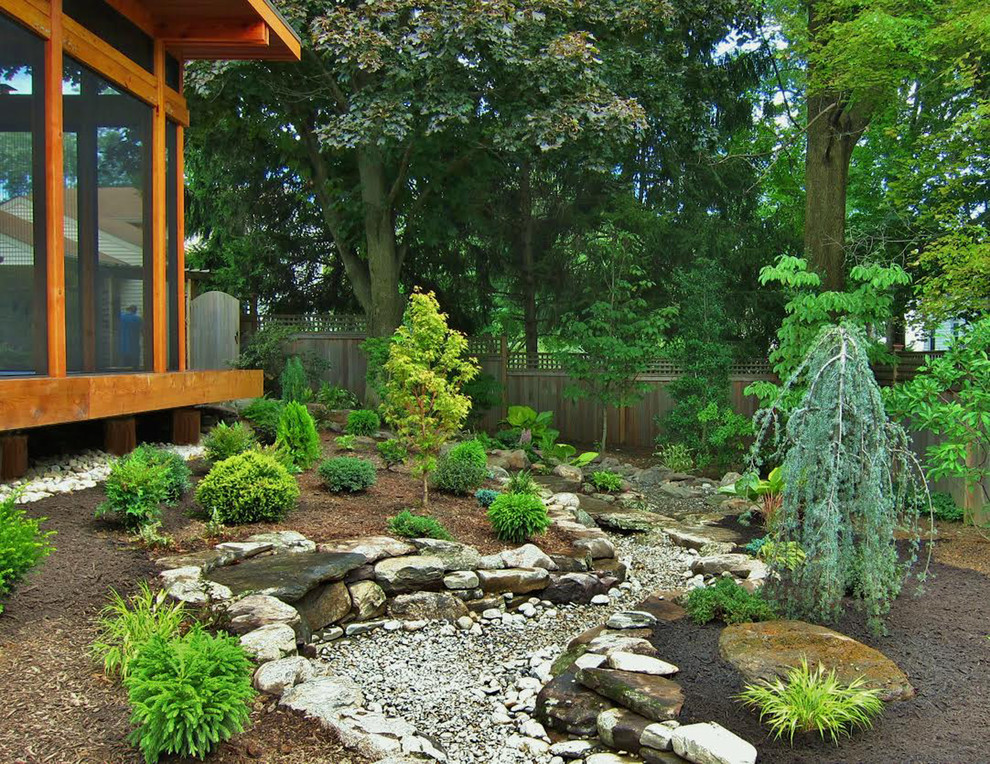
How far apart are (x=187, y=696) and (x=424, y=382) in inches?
157

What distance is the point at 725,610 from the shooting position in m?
4.50

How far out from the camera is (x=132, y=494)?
5016 mm

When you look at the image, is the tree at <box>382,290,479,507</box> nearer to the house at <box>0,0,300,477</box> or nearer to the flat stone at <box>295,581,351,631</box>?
the flat stone at <box>295,581,351,631</box>

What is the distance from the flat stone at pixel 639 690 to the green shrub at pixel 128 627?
206cm

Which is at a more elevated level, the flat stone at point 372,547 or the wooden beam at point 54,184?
the wooden beam at point 54,184

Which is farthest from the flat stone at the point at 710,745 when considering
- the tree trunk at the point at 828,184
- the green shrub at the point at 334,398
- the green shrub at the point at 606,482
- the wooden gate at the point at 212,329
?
the wooden gate at the point at 212,329

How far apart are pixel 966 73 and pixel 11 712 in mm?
9840

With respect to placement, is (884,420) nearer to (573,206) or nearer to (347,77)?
(347,77)

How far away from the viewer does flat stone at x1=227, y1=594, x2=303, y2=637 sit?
4.27 metres

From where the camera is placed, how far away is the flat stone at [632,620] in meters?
4.68

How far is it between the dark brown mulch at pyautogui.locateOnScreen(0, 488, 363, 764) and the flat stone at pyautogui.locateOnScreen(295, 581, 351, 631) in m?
0.98

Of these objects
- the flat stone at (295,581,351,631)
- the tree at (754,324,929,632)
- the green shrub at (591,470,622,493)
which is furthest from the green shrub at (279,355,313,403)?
the tree at (754,324,929,632)

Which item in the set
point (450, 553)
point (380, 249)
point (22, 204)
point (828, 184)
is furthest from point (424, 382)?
point (828, 184)

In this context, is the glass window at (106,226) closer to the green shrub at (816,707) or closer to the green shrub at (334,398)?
the green shrub at (334,398)
